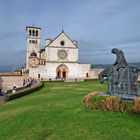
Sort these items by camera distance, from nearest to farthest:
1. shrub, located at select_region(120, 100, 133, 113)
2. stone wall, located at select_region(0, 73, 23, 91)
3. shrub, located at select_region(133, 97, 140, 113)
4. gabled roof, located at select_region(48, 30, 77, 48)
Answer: shrub, located at select_region(133, 97, 140, 113) → shrub, located at select_region(120, 100, 133, 113) → stone wall, located at select_region(0, 73, 23, 91) → gabled roof, located at select_region(48, 30, 77, 48)

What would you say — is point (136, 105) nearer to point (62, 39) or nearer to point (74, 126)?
point (74, 126)

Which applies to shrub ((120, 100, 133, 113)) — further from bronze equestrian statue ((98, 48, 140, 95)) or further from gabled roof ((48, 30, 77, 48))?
gabled roof ((48, 30, 77, 48))

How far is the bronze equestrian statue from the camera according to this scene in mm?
12523

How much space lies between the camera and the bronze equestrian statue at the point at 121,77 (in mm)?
12523

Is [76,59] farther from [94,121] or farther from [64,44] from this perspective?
[94,121]

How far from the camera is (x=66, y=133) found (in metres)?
9.05

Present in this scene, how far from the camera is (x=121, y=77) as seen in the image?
12969mm

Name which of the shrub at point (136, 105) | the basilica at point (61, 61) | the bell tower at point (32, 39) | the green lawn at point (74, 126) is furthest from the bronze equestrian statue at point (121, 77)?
the bell tower at point (32, 39)

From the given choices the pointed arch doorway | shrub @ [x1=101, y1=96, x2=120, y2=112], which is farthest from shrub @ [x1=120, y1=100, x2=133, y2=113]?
the pointed arch doorway

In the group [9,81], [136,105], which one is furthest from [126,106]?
[9,81]

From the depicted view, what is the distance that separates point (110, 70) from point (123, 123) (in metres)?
4.93

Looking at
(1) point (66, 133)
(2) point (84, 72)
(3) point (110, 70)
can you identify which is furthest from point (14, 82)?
(1) point (66, 133)

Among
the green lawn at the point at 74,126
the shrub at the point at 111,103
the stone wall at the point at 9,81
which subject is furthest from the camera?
the stone wall at the point at 9,81

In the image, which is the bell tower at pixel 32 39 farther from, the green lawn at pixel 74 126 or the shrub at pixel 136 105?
the shrub at pixel 136 105
